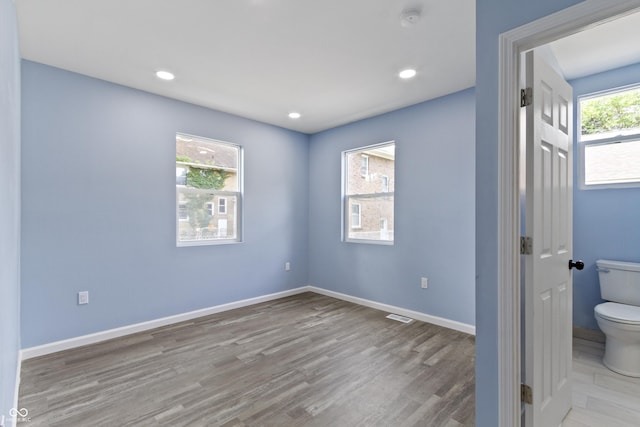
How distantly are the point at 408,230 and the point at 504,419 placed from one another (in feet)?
7.99

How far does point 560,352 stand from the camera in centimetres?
175

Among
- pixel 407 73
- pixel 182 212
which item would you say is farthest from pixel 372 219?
pixel 182 212

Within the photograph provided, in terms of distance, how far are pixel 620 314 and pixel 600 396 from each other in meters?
0.62

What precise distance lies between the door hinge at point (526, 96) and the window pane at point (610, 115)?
211cm

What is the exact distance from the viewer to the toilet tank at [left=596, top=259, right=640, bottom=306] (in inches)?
97.9

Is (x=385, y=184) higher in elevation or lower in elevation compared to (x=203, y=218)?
higher

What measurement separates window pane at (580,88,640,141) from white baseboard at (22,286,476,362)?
223 centimetres

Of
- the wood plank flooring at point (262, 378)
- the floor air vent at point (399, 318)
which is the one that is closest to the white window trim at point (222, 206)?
the wood plank flooring at point (262, 378)

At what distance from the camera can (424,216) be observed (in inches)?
140

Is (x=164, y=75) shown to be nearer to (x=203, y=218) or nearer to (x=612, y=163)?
(x=203, y=218)

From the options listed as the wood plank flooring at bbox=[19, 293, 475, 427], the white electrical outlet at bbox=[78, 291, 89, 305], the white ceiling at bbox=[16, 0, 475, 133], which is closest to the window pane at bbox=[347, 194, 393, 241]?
the wood plank flooring at bbox=[19, 293, 475, 427]

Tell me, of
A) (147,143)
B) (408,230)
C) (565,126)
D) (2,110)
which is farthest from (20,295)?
(565,126)

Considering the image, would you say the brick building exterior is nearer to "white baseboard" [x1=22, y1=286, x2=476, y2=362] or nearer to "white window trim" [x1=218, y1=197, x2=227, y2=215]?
"white baseboard" [x1=22, y1=286, x2=476, y2=362]

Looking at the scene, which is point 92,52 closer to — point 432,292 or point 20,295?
point 20,295
